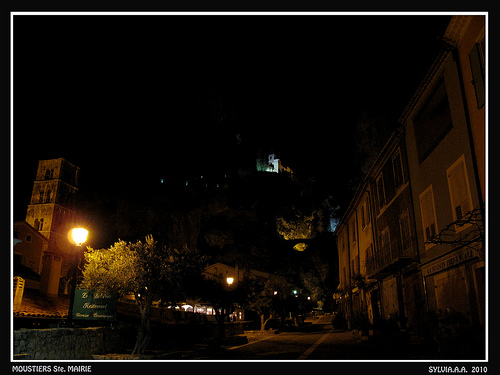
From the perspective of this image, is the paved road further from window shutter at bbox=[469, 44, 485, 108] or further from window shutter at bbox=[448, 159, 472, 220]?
window shutter at bbox=[469, 44, 485, 108]

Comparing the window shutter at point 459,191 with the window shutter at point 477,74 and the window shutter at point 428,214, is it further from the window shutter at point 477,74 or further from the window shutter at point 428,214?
the window shutter at point 477,74

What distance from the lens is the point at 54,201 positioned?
67625mm

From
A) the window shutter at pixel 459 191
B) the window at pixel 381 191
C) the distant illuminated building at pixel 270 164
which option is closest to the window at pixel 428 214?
the window shutter at pixel 459 191

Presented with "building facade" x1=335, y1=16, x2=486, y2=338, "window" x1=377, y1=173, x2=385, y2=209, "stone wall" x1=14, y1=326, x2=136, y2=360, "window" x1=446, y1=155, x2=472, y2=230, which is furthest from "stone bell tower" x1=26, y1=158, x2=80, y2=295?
"window" x1=446, y1=155, x2=472, y2=230

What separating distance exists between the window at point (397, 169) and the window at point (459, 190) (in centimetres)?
496

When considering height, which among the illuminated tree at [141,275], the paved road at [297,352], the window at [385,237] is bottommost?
the paved road at [297,352]

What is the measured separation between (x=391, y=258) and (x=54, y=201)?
6723 cm

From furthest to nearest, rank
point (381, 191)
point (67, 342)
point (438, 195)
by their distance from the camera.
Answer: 1. point (381, 191)
2. point (438, 195)
3. point (67, 342)

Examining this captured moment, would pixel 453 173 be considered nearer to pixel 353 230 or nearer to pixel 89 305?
pixel 89 305

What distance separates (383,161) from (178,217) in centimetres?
7020

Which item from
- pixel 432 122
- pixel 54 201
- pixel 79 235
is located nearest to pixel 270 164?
pixel 54 201

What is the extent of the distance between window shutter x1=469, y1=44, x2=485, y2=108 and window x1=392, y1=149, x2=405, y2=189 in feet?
24.4

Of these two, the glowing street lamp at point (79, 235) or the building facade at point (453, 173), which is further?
the glowing street lamp at point (79, 235)

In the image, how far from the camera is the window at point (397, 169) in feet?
57.4
